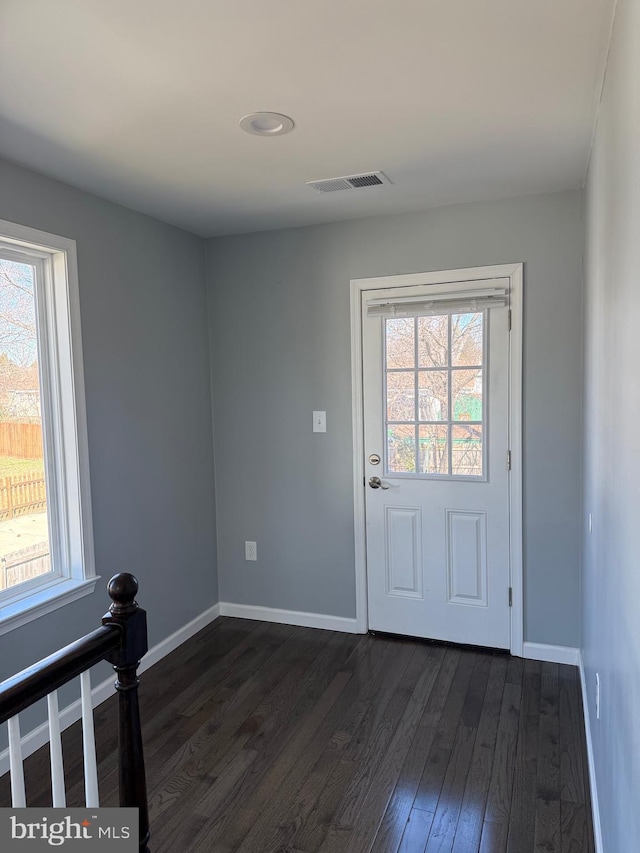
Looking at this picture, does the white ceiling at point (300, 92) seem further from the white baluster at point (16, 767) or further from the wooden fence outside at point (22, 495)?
the white baluster at point (16, 767)

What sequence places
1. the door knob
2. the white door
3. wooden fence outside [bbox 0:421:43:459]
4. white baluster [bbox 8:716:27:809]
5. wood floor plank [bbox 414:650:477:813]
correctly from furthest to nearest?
the door knob < the white door < wooden fence outside [bbox 0:421:43:459] < wood floor plank [bbox 414:650:477:813] < white baluster [bbox 8:716:27:809]

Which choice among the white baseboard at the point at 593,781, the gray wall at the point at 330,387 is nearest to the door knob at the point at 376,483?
the gray wall at the point at 330,387

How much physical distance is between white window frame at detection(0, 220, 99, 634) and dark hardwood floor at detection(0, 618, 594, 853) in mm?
662

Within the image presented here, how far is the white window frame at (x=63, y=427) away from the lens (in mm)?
2697

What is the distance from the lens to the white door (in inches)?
127

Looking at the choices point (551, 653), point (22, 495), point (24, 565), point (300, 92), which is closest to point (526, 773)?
point (551, 653)

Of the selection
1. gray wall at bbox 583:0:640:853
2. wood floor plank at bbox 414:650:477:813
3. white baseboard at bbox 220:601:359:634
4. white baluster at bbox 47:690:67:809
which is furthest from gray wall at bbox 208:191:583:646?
white baluster at bbox 47:690:67:809

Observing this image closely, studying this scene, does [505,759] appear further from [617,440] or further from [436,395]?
[436,395]

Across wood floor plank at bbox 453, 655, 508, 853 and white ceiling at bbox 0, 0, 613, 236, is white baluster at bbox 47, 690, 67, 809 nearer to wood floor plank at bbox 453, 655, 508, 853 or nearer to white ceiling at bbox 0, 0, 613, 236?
wood floor plank at bbox 453, 655, 508, 853

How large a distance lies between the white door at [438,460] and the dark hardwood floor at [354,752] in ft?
0.77

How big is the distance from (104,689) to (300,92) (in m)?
2.73

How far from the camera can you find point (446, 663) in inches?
127

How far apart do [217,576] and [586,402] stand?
246 centimetres

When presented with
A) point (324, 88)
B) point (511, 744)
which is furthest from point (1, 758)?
point (324, 88)
